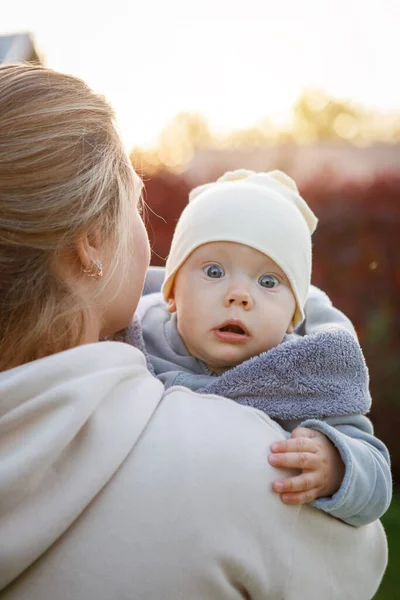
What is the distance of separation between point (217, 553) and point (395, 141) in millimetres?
5744

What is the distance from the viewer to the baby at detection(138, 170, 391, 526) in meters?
1.60

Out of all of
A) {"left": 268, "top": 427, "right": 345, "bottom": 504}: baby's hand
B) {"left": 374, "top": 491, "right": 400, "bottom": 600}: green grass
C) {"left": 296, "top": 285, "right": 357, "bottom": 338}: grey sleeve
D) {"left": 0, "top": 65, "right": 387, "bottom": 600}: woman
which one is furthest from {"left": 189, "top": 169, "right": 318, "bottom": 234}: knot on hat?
{"left": 374, "top": 491, "right": 400, "bottom": 600}: green grass

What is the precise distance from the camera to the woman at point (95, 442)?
1.33m

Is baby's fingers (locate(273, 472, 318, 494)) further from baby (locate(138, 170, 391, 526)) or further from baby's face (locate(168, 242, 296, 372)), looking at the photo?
baby's face (locate(168, 242, 296, 372))

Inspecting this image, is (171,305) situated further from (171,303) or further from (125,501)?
(125,501)

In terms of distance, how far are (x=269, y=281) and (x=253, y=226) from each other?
0.51 feet

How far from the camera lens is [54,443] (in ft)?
4.37

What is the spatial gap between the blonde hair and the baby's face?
345mm

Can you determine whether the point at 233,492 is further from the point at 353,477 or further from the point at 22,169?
the point at 22,169

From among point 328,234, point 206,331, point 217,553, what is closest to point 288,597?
point 217,553

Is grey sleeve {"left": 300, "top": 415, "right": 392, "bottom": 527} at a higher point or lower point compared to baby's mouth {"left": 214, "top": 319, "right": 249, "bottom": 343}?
lower

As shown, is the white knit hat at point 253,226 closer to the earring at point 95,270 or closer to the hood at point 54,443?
the earring at point 95,270

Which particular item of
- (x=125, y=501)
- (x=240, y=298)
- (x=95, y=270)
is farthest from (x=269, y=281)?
(x=125, y=501)

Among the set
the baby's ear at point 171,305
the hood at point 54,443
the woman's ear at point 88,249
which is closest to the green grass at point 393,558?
the baby's ear at point 171,305
